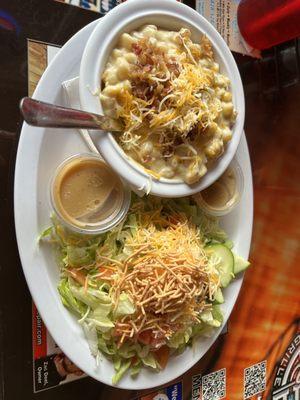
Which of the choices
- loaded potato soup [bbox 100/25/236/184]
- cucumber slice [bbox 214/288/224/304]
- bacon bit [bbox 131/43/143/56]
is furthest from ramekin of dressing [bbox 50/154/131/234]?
cucumber slice [bbox 214/288/224/304]

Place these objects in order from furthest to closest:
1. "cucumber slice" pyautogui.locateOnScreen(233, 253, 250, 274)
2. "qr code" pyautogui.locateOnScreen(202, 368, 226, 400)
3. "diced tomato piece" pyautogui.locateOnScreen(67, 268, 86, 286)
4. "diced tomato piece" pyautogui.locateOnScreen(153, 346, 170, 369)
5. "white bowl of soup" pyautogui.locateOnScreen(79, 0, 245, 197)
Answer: "qr code" pyautogui.locateOnScreen(202, 368, 226, 400) < "cucumber slice" pyautogui.locateOnScreen(233, 253, 250, 274) < "diced tomato piece" pyautogui.locateOnScreen(153, 346, 170, 369) < "diced tomato piece" pyautogui.locateOnScreen(67, 268, 86, 286) < "white bowl of soup" pyautogui.locateOnScreen(79, 0, 245, 197)

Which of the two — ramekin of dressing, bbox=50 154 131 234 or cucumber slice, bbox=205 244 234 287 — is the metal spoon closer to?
ramekin of dressing, bbox=50 154 131 234

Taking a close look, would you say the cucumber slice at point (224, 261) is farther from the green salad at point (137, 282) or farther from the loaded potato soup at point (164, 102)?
the loaded potato soup at point (164, 102)

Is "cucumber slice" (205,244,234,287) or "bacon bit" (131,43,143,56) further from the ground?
"bacon bit" (131,43,143,56)

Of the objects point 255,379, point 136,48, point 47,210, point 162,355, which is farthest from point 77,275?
point 255,379

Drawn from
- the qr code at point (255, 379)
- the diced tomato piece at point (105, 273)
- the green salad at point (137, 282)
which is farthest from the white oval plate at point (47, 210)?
the qr code at point (255, 379)
